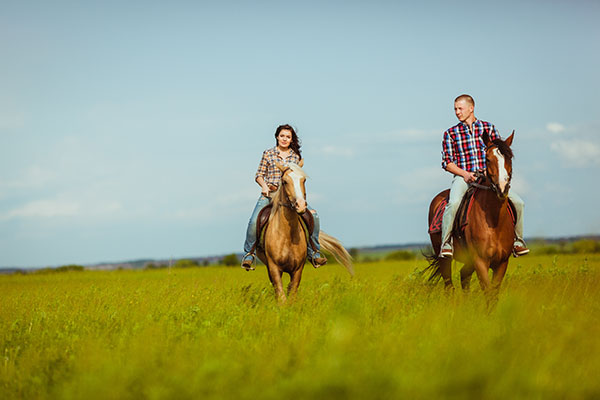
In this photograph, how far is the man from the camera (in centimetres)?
959

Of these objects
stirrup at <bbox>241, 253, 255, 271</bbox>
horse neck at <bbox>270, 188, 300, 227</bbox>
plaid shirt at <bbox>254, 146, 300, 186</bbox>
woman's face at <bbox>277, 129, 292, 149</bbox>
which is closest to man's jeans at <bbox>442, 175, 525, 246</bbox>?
horse neck at <bbox>270, 188, 300, 227</bbox>

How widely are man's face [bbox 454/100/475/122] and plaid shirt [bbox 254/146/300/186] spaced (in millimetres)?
2920

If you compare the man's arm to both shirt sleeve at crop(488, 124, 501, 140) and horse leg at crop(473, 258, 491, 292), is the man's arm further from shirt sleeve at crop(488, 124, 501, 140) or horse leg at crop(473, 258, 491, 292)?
horse leg at crop(473, 258, 491, 292)

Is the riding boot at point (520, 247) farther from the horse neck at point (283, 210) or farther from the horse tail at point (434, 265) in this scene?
the horse neck at point (283, 210)

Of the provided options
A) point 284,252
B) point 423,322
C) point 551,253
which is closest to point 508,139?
point 423,322

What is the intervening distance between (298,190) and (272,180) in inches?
63.4

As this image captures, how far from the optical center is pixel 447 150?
32.4 ft

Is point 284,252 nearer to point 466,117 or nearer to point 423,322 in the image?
point 423,322

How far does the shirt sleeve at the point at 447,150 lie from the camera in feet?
32.3

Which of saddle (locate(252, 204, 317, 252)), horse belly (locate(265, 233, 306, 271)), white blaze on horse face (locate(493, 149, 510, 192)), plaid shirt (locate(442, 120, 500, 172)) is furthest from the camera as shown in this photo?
saddle (locate(252, 204, 317, 252))

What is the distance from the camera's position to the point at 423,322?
697 cm

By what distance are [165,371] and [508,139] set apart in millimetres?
6057

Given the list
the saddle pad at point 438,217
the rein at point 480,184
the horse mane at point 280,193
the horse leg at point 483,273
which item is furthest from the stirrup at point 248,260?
the rein at point 480,184

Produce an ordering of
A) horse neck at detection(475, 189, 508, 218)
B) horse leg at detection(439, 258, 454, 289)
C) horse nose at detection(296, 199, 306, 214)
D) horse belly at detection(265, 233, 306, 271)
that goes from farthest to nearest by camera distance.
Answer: horse leg at detection(439, 258, 454, 289) < horse belly at detection(265, 233, 306, 271) < horse neck at detection(475, 189, 508, 218) < horse nose at detection(296, 199, 306, 214)
